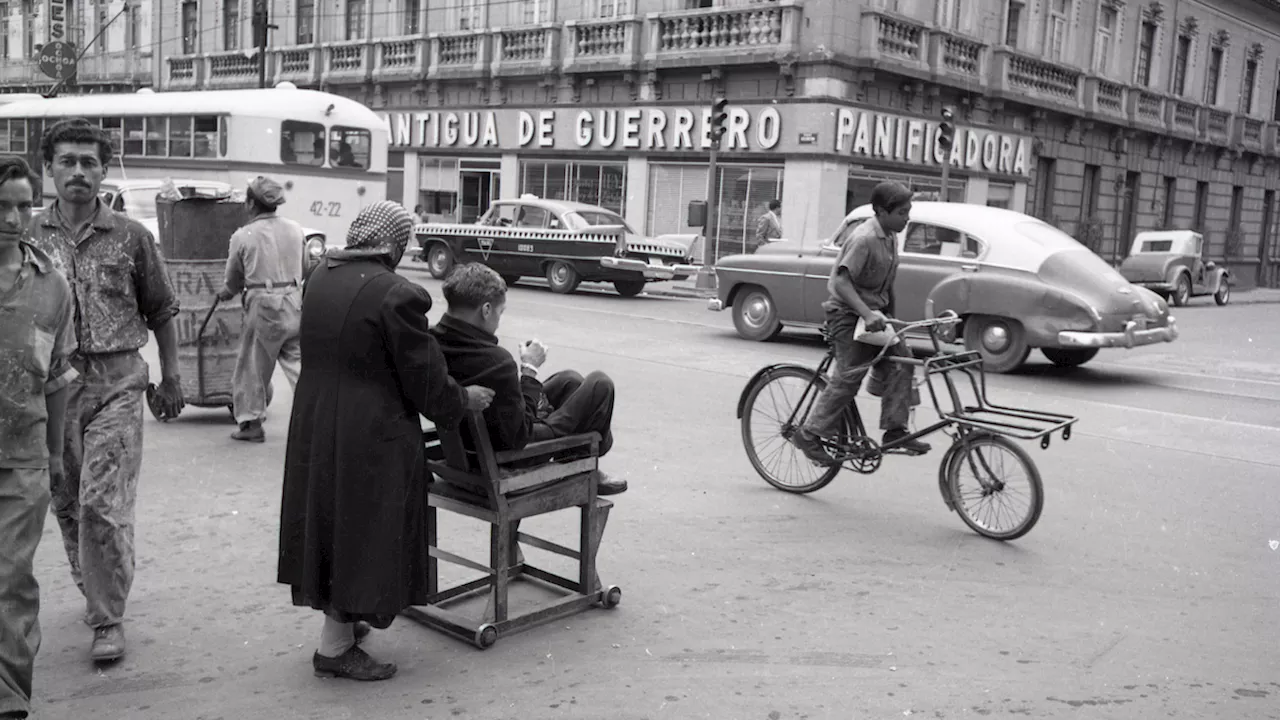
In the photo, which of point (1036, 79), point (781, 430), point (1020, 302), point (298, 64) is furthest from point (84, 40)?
point (781, 430)

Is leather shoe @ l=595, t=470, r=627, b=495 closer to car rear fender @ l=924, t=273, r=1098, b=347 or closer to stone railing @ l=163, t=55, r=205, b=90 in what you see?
car rear fender @ l=924, t=273, r=1098, b=347

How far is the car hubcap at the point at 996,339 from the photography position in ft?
40.5

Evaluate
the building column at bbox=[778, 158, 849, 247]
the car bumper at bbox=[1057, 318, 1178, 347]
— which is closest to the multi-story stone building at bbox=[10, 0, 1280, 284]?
the building column at bbox=[778, 158, 849, 247]

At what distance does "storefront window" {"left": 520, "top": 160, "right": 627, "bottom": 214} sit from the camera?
27516 millimetres

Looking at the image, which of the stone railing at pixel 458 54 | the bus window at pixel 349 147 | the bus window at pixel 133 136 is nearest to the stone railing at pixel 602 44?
the stone railing at pixel 458 54

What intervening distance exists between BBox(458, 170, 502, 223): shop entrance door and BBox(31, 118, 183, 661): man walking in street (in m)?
26.2

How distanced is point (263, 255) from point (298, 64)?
1156 inches

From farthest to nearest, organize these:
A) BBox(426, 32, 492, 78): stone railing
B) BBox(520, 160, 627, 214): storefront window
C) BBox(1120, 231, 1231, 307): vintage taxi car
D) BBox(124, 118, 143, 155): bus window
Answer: BBox(426, 32, 492, 78): stone railing
BBox(520, 160, 627, 214): storefront window
BBox(1120, 231, 1231, 307): vintage taxi car
BBox(124, 118, 143, 155): bus window

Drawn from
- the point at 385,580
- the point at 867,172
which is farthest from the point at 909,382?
the point at 867,172

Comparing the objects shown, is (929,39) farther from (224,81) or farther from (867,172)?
(224,81)

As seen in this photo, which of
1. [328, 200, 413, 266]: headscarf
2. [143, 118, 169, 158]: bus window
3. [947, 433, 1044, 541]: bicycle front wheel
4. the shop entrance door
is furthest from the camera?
the shop entrance door

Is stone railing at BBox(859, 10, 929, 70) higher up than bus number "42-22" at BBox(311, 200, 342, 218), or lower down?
higher up

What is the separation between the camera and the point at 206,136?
2153 cm

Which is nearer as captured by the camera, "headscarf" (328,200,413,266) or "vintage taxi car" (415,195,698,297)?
"headscarf" (328,200,413,266)
